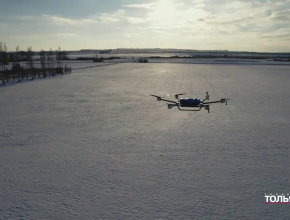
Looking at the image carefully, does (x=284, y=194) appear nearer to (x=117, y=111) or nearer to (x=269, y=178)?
(x=269, y=178)

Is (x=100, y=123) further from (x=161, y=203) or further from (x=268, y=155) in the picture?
(x=268, y=155)

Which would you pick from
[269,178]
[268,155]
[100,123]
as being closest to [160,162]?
[269,178]

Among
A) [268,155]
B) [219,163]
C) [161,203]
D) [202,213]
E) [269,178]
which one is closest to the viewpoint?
[202,213]

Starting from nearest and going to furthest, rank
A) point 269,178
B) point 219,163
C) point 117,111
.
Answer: point 269,178
point 219,163
point 117,111

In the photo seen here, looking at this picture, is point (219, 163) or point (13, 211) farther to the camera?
point (219, 163)

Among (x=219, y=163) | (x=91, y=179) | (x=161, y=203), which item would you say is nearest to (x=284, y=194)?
(x=219, y=163)

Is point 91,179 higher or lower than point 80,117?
lower
